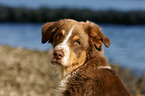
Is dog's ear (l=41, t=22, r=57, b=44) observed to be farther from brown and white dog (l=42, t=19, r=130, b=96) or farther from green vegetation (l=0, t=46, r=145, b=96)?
green vegetation (l=0, t=46, r=145, b=96)

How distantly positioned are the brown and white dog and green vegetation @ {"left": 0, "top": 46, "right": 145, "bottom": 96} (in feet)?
9.82

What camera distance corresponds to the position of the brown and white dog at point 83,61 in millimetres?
3188

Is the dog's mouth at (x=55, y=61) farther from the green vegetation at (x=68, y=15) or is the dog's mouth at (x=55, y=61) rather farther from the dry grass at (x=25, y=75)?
the green vegetation at (x=68, y=15)

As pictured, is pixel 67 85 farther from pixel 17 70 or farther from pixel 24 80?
pixel 17 70

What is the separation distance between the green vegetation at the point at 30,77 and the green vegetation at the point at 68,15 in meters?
5.57

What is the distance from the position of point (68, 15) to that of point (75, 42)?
12402 mm

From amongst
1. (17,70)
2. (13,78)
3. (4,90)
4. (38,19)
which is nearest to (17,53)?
(17,70)

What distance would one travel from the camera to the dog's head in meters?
3.32

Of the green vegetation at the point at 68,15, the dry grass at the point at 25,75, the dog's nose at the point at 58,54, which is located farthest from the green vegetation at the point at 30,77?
the green vegetation at the point at 68,15

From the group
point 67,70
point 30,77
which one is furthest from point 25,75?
point 67,70

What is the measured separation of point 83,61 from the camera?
351cm

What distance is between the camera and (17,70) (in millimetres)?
7867

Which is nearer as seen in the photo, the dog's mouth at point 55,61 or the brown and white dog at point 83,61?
the brown and white dog at point 83,61

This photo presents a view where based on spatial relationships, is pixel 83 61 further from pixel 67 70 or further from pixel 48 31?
pixel 48 31
